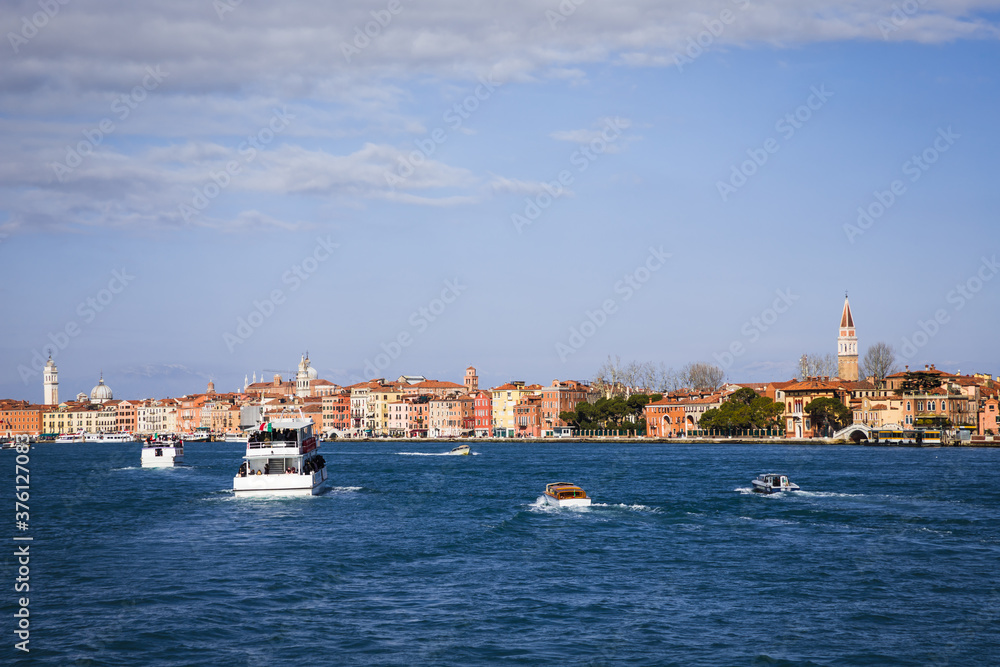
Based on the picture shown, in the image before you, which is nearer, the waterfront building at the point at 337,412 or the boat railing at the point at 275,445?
the boat railing at the point at 275,445

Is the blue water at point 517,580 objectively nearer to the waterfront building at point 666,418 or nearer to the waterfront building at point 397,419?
the waterfront building at point 666,418

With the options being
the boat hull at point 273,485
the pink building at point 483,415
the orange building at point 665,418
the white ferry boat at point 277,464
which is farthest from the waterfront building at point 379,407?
the boat hull at point 273,485

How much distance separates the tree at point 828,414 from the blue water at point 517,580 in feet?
226

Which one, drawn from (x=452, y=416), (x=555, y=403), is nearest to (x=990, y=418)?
(x=555, y=403)

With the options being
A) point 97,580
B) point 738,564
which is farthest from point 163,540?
point 738,564

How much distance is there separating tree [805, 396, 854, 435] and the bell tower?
92.6 ft

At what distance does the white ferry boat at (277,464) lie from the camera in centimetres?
4244

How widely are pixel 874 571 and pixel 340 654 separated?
13.7m

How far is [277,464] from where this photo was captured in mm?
43312

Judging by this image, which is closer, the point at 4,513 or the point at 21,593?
the point at 21,593

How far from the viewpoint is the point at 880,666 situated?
643 inches

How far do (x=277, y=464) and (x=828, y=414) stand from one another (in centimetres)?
8466

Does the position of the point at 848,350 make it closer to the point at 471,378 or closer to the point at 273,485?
the point at 471,378

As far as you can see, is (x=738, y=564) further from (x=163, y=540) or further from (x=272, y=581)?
(x=163, y=540)
